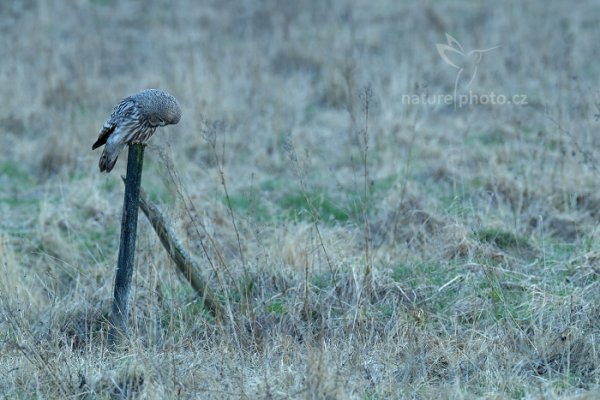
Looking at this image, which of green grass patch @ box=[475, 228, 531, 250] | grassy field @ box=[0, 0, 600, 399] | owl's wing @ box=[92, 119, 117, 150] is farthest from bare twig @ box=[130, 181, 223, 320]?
green grass patch @ box=[475, 228, 531, 250]

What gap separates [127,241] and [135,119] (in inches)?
26.0

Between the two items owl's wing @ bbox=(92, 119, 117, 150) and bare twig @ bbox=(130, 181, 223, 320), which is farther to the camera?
bare twig @ bbox=(130, 181, 223, 320)

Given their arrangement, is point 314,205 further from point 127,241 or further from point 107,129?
point 107,129

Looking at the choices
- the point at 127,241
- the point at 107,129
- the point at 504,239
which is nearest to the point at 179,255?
the point at 127,241

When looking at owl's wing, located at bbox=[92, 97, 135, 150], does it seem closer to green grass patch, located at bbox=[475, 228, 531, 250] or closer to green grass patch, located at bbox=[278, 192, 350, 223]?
green grass patch, located at bbox=[278, 192, 350, 223]

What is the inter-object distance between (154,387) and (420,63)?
7.29m

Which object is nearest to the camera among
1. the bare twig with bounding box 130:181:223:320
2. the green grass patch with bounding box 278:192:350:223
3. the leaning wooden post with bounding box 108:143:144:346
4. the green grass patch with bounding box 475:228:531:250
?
the leaning wooden post with bounding box 108:143:144:346

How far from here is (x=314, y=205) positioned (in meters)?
6.79

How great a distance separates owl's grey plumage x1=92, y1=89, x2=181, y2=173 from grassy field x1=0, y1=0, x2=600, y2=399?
11.3 inches

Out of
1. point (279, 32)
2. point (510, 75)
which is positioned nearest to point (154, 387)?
point (510, 75)

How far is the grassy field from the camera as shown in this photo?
431 centimetres

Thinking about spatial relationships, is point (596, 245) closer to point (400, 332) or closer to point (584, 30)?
point (400, 332)

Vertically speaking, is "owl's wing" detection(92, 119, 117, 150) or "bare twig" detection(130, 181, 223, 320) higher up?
"owl's wing" detection(92, 119, 117, 150)

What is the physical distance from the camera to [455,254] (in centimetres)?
567
